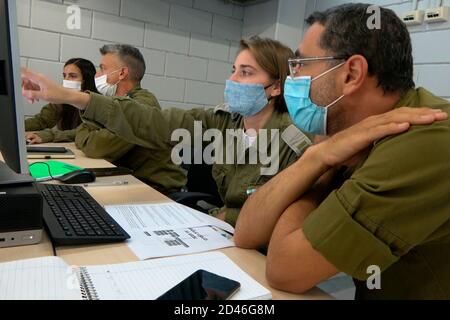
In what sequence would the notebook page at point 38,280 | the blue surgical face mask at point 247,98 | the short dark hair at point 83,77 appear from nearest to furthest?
the notebook page at point 38,280, the blue surgical face mask at point 247,98, the short dark hair at point 83,77

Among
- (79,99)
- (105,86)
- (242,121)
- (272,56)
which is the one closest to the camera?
(79,99)

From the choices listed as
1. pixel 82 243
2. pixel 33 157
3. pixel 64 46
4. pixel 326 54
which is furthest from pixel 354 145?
pixel 64 46

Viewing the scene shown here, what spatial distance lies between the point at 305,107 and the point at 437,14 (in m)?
1.37

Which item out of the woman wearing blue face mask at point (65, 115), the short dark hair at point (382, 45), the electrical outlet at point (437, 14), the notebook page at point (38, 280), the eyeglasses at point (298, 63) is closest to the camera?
the notebook page at point (38, 280)

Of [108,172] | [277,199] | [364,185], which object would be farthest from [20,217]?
[108,172]

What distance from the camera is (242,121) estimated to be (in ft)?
5.34

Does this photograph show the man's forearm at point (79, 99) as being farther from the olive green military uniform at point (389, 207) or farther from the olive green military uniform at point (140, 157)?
the olive green military uniform at point (389, 207)

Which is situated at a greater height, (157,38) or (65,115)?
(157,38)

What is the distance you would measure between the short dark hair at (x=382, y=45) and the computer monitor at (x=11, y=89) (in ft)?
2.33

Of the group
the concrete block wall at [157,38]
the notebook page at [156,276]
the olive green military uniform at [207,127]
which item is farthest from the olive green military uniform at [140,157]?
the notebook page at [156,276]

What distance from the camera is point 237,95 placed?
153cm

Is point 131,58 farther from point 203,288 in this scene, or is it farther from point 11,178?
point 203,288

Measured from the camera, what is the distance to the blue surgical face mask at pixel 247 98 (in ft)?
4.95

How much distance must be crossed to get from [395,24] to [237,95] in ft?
2.45
